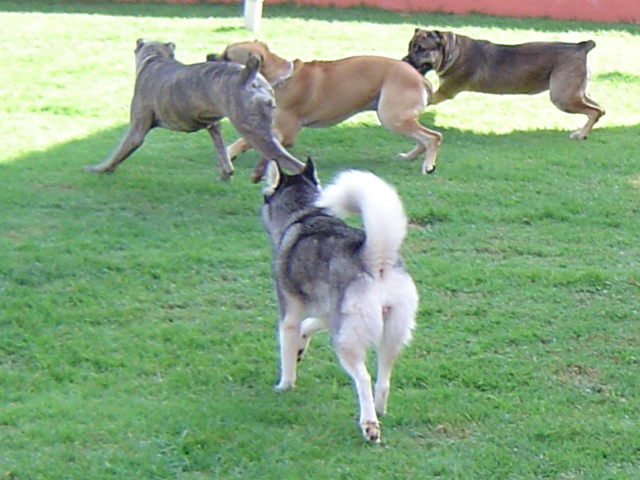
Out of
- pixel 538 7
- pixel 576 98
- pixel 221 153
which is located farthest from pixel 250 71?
pixel 538 7

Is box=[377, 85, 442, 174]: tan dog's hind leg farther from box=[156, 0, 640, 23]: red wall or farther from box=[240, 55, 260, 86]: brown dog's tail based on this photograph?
box=[156, 0, 640, 23]: red wall

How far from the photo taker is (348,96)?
29.4 ft

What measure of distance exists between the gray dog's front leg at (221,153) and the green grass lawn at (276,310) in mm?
98

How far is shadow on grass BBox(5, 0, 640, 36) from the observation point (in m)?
15.6

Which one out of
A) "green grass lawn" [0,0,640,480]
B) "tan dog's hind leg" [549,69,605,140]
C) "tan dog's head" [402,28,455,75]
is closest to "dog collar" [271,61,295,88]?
"green grass lawn" [0,0,640,480]

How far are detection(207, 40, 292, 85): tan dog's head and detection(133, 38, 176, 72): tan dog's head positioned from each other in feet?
1.18

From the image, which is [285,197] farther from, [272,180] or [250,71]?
[250,71]

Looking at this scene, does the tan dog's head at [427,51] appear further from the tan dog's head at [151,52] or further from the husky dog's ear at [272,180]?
the husky dog's ear at [272,180]

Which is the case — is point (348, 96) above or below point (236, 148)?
above

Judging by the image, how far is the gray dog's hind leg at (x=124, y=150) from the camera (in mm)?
8383

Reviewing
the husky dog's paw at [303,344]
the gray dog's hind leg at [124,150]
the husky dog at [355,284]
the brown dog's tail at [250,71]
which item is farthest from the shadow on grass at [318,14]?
the husky dog at [355,284]

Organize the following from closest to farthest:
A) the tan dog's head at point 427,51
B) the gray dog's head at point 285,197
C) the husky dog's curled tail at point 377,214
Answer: the husky dog's curled tail at point 377,214 < the gray dog's head at point 285,197 < the tan dog's head at point 427,51

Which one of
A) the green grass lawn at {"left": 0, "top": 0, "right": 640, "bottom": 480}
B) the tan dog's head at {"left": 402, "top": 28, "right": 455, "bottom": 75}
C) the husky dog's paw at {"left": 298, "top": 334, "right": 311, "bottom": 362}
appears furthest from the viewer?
the tan dog's head at {"left": 402, "top": 28, "right": 455, "bottom": 75}

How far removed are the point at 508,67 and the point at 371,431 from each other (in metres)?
6.53
